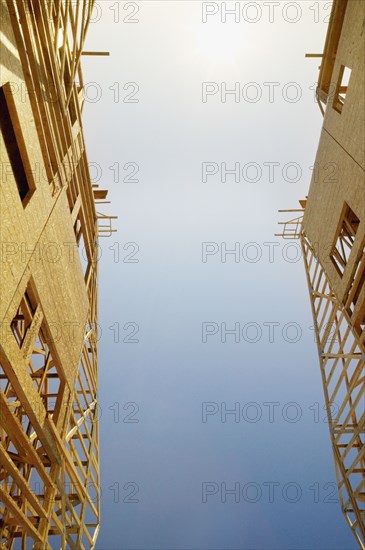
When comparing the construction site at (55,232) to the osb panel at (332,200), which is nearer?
the construction site at (55,232)

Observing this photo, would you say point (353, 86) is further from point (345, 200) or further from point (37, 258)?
point (37, 258)

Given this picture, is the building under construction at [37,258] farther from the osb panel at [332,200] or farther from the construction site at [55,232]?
the osb panel at [332,200]

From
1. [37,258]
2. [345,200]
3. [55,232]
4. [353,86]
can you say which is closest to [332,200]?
[345,200]

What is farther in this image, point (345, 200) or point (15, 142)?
point (345, 200)

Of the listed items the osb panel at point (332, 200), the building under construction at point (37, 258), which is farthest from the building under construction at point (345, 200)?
the building under construction at point (37, 258)

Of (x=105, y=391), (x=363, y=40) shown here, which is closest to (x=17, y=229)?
(x=363, y=40)

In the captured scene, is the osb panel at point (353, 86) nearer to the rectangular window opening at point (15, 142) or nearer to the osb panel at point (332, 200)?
the osb panel at point (332, 200)

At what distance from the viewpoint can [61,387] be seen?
36.0 feet

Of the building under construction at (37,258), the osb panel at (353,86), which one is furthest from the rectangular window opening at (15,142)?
the osb panel at (353,86)

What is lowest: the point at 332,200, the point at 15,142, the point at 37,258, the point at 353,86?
the point at 332,200

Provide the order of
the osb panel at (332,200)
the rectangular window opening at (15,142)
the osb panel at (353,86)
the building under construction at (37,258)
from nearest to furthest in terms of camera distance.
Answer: the building under construction at (37,258), the rectangular window opening at (15,142), the osb panel at (353,86), the osb panel at (332,200)

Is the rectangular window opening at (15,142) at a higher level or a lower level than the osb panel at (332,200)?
higher

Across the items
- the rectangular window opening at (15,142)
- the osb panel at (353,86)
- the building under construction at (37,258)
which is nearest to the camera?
the building under construction at (37,258)

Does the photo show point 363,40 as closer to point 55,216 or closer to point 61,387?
point 55,216
